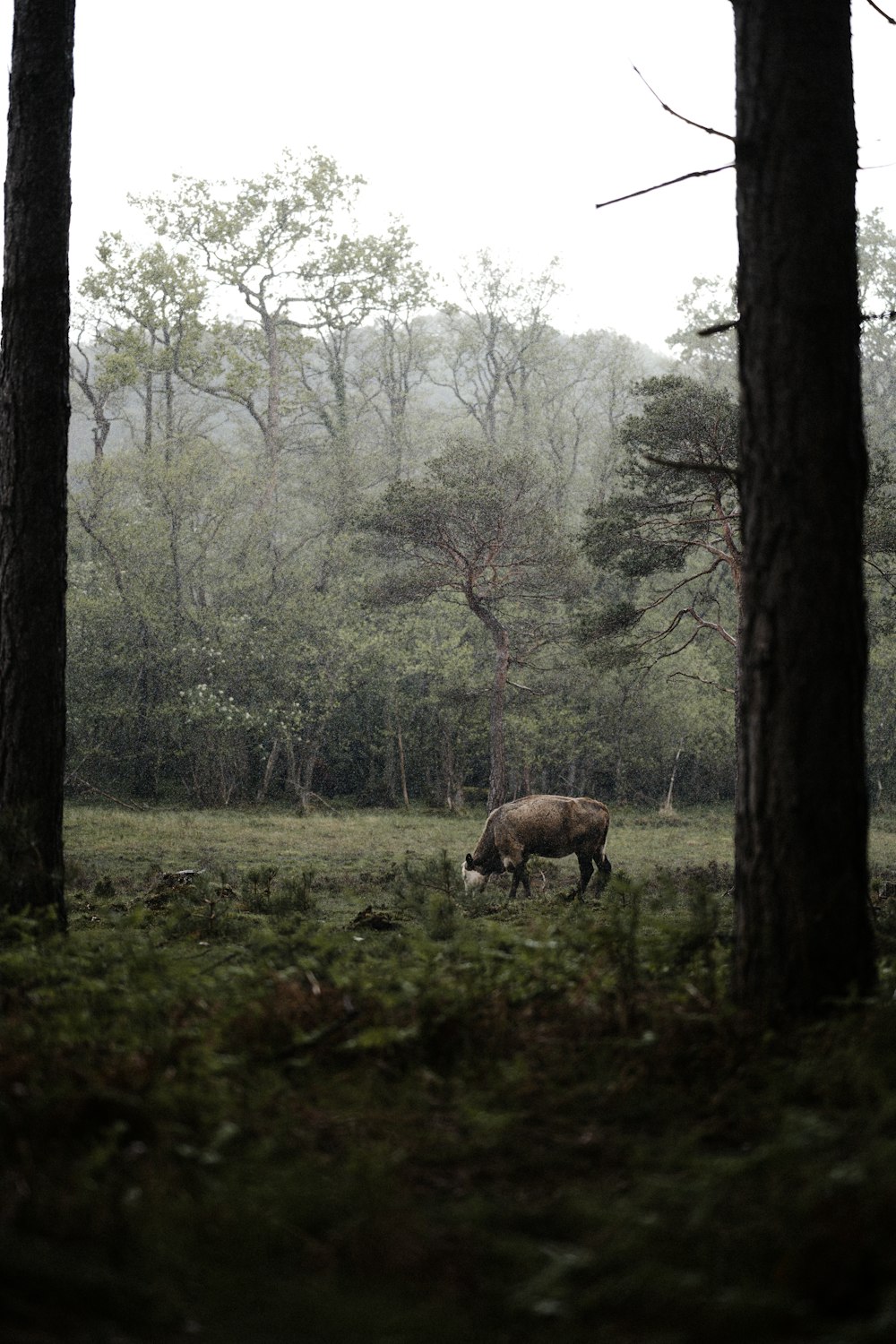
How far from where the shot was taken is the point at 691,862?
2325 cm

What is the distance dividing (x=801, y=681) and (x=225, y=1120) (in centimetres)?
256

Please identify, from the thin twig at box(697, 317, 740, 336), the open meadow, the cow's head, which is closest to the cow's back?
the cow's head

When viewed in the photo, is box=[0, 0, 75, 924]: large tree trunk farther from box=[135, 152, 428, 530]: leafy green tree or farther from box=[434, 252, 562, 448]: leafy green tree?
box=[434, 252, 562, 448]: leafy green tree

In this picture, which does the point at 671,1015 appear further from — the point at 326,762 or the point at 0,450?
the point at 326,762

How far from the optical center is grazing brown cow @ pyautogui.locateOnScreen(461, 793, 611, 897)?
1764cm

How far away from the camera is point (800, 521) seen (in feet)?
14.9

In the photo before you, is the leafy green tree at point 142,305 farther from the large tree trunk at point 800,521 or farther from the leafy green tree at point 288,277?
the large tree trunk at point 800,521

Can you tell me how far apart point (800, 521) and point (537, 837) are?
13686 millimetres

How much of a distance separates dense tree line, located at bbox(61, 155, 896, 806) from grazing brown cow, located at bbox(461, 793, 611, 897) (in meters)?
10.8

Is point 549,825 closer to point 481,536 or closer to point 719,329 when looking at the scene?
point 481,536

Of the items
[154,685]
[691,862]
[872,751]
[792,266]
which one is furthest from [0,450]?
[872,751]

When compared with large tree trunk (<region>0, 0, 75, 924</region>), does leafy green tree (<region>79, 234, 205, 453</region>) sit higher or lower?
higher

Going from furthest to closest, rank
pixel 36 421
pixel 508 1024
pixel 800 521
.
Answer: pixel 36 421, pixel 800 521, pixel 508 1024

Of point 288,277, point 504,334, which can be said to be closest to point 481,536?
point 288,277
